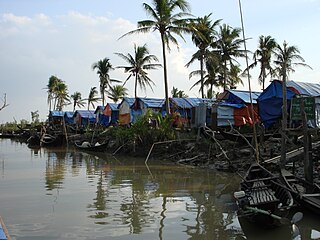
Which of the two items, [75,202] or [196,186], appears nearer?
[75,202]

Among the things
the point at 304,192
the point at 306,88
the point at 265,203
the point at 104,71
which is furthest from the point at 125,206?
the point at 104,71

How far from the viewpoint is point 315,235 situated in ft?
24.2

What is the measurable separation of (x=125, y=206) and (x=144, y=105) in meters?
19.0

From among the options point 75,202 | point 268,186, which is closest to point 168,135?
point 75,202

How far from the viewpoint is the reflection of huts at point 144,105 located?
92.9 ft

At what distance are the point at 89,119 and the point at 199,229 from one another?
117ft

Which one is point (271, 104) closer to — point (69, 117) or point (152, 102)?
point (152, 102)

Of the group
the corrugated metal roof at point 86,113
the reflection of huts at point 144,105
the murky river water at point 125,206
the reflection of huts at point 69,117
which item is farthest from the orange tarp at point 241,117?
the reflection of huts at point 69,117

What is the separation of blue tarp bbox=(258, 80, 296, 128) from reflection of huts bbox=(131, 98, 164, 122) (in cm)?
1100

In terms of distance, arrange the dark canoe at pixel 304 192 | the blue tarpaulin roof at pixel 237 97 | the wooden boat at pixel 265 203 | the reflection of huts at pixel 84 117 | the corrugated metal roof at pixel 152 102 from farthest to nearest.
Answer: the reflection of huts at pixel 84 117
the corrugated metal roof at pixel 152 102
the blue tarpaulin roof at pixel 237 97
the dark canoe at pixel 304 192
the wooden boat at pixel 265 203

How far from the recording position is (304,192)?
8797 mm


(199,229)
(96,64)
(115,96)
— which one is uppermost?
(96,64)

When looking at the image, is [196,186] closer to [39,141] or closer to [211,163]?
[211,163]

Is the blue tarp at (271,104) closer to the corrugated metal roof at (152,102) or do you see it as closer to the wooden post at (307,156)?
the wooden post at (307,156)
